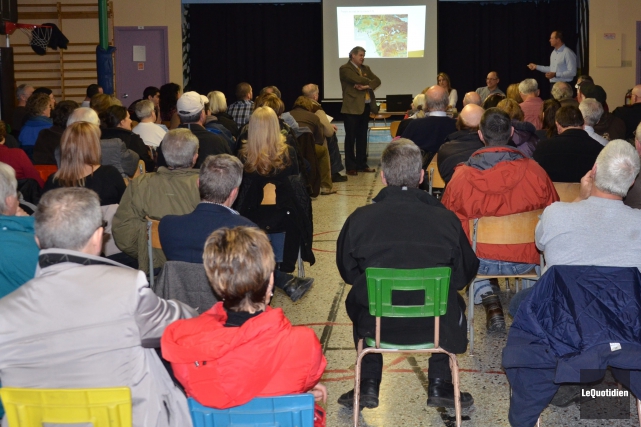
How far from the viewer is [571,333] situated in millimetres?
2885

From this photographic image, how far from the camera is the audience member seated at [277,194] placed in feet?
16.9

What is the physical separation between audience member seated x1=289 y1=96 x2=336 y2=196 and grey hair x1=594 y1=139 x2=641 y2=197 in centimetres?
579

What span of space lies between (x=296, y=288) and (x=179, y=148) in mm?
1427

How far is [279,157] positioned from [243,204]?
1.36 feet

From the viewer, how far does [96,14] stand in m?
14.4

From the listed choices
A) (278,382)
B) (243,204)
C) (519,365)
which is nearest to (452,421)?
(519,365)

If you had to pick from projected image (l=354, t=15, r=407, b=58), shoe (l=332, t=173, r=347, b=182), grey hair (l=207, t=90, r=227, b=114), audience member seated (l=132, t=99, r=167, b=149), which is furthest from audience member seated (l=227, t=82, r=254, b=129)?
projected image (l=354, t=15, r=407, b=58)

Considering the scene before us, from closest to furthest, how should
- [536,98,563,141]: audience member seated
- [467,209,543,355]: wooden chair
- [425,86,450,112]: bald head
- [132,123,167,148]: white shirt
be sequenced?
1. [467,209,543,355]: wooden chair
2. [536,98,563,141]: audience member seated
3. [132,123,167,148]: white shirt
4. [425,86,450,112]: bald head

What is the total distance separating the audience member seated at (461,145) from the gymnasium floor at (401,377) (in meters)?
0.99

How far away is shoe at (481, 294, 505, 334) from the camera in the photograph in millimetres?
4562

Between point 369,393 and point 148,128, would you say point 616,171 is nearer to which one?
point 369,393

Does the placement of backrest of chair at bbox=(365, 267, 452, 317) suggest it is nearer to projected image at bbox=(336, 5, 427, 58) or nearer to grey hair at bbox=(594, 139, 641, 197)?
grey hair at bbox=(594, 139, 641, 197)

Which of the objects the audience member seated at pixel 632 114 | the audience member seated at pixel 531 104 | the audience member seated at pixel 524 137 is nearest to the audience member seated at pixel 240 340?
the audience member seated at pixel 524 137

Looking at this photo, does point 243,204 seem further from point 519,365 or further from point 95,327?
point 95,327
